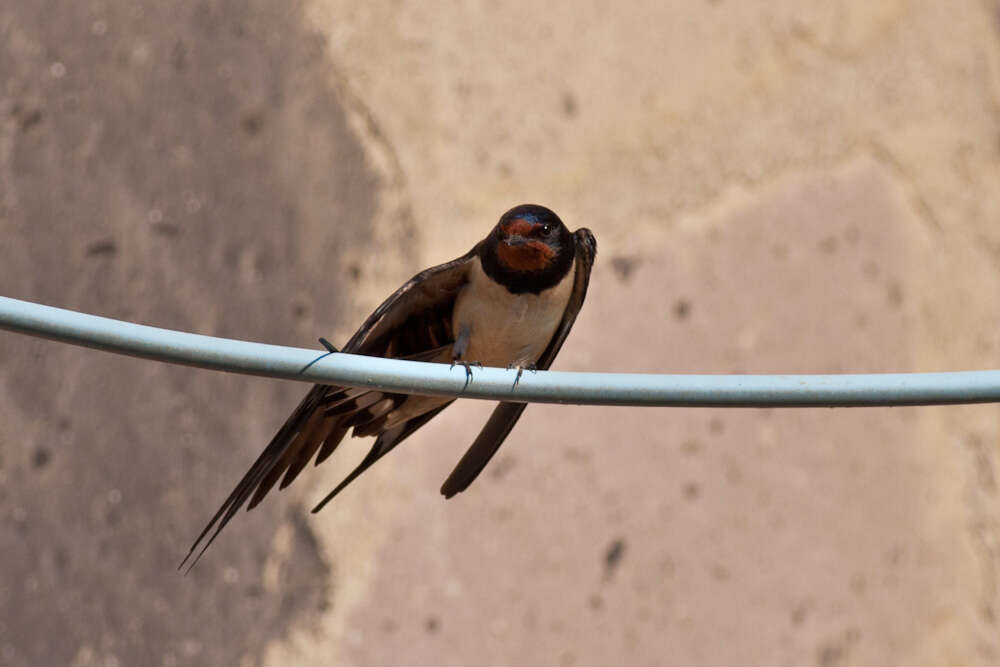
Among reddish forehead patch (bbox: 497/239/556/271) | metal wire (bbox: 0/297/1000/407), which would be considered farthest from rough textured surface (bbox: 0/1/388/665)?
metal wire (bbox: 0/297/1000/407)

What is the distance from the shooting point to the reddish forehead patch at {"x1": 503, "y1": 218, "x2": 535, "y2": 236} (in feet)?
6.37

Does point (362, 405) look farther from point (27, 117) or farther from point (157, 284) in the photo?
point (27, 117)

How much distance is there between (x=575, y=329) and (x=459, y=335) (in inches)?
7.4

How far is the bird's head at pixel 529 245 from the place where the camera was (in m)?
1.92

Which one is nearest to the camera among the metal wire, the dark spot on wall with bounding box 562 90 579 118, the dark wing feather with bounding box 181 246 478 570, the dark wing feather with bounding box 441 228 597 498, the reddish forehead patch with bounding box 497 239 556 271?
the metal wire

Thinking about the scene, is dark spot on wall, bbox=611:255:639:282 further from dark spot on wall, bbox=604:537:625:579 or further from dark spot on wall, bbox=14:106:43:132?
dark spot on wall, bbox=14:106:43:132

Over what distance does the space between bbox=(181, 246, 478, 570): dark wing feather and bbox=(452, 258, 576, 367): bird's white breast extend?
3 centimetres

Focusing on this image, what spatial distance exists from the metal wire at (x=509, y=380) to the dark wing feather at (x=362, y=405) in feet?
1.07

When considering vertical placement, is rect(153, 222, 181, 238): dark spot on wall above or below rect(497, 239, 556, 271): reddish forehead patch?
Answer: above

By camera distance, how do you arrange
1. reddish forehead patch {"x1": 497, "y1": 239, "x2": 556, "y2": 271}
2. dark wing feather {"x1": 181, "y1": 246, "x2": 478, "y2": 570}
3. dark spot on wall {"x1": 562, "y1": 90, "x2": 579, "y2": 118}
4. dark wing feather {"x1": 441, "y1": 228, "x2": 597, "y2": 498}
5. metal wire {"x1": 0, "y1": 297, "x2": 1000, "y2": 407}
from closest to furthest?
metal wire {"x1": 0, "y1": 297, "x2": 1000, "y2": 407}
dark wing feather {"x1": 181, "y1": 246, "x2": 478, "y2": 570}
dark wing feather {"x1": 441, "y1": 228, "x2": 597, "y2": 498}
dark spot on wall {"x1": 562, "y1": 90, "x2": 579, "y2": 118}
reddish forehead patch {"x1": 497, "y1": 239, "x2": 556, "y2": 271}

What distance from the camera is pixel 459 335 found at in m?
2.11

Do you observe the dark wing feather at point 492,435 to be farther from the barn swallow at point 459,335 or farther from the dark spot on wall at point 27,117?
the dark spot on wall at point 27,117

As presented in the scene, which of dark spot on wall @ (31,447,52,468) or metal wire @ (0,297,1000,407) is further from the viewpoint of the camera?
dark spot on wall @ (31,447,52,468)

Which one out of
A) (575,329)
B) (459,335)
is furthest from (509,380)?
(459,335)
